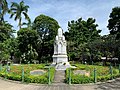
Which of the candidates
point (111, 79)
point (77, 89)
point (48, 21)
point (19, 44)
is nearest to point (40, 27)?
point (48, 21)

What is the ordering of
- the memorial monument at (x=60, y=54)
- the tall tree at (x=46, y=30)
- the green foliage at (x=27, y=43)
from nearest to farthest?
1. the memorial monument at (x=60, y=54)
2. the green foliage at (x=27, y=43)
3. the tall tree at (x=46, y=30)

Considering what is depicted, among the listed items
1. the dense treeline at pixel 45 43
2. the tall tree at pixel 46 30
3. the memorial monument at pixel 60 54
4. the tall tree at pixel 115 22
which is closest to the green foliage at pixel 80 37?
the dense treeline at pixel 45 43

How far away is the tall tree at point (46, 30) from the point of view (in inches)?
1726

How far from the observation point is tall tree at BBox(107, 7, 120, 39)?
37950mm

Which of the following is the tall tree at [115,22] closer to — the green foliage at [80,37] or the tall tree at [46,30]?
the green foliage at [80,37]

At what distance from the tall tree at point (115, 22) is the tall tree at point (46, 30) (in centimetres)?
1255

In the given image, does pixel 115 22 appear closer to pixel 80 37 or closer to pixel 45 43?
pixel 80 37

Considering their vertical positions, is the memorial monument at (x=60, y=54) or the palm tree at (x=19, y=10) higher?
the palm tree at (x=19, y=10)

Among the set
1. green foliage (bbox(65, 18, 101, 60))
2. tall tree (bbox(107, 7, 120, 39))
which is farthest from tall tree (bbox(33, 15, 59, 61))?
tall tree (bbox(107, 7, 120, 39))

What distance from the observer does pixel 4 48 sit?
130 feet

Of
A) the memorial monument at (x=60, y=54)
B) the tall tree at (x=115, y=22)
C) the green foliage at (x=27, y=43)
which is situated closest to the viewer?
the memorial monument at (x=60, y=54)

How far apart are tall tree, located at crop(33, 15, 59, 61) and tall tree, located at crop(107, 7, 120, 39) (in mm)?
12549

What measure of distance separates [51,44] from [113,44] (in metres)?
13.8

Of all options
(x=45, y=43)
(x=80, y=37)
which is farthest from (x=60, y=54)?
(x=80, y=37)
